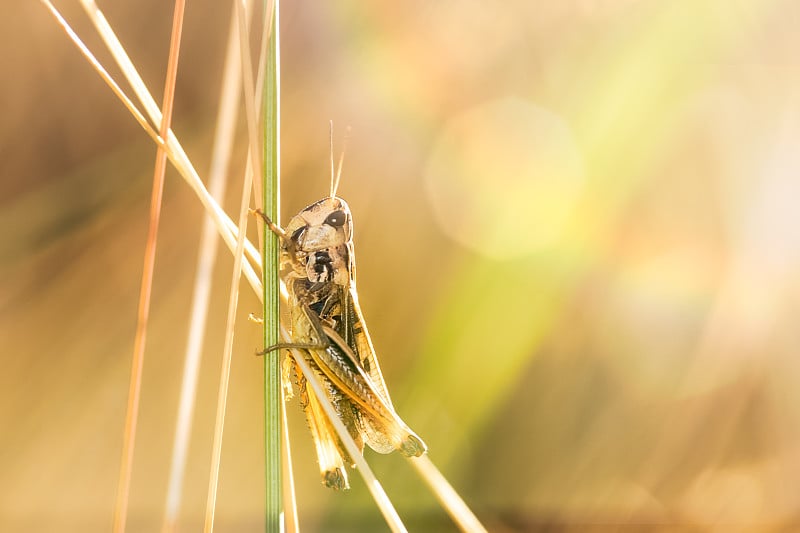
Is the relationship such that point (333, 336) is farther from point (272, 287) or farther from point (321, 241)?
point (272, 287)

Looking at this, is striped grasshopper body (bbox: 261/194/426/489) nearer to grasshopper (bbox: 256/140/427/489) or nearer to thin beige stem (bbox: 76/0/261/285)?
grasshopper (bbox: 256/140/427/489)

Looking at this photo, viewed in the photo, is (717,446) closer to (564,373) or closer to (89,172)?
(564,373)

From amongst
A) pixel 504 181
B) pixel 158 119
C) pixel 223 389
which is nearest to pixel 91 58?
pixel 158 119

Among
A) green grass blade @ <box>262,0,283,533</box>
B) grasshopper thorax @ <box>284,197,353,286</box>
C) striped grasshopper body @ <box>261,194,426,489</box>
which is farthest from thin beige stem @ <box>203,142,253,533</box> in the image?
grasshopper thorax @ <box>284,197,353,286</box>

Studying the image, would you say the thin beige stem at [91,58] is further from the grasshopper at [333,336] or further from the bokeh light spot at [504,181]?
the bokeh light spot at [504,181]

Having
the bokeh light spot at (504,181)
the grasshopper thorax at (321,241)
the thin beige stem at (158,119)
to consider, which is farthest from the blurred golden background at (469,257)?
the thin beige stem at (158,119)

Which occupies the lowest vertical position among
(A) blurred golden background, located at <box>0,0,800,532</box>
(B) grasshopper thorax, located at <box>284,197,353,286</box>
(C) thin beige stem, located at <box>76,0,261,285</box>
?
Answer: (C) thin beige stem, located at <box>76,0,261,285</box>

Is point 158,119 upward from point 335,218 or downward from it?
downward
